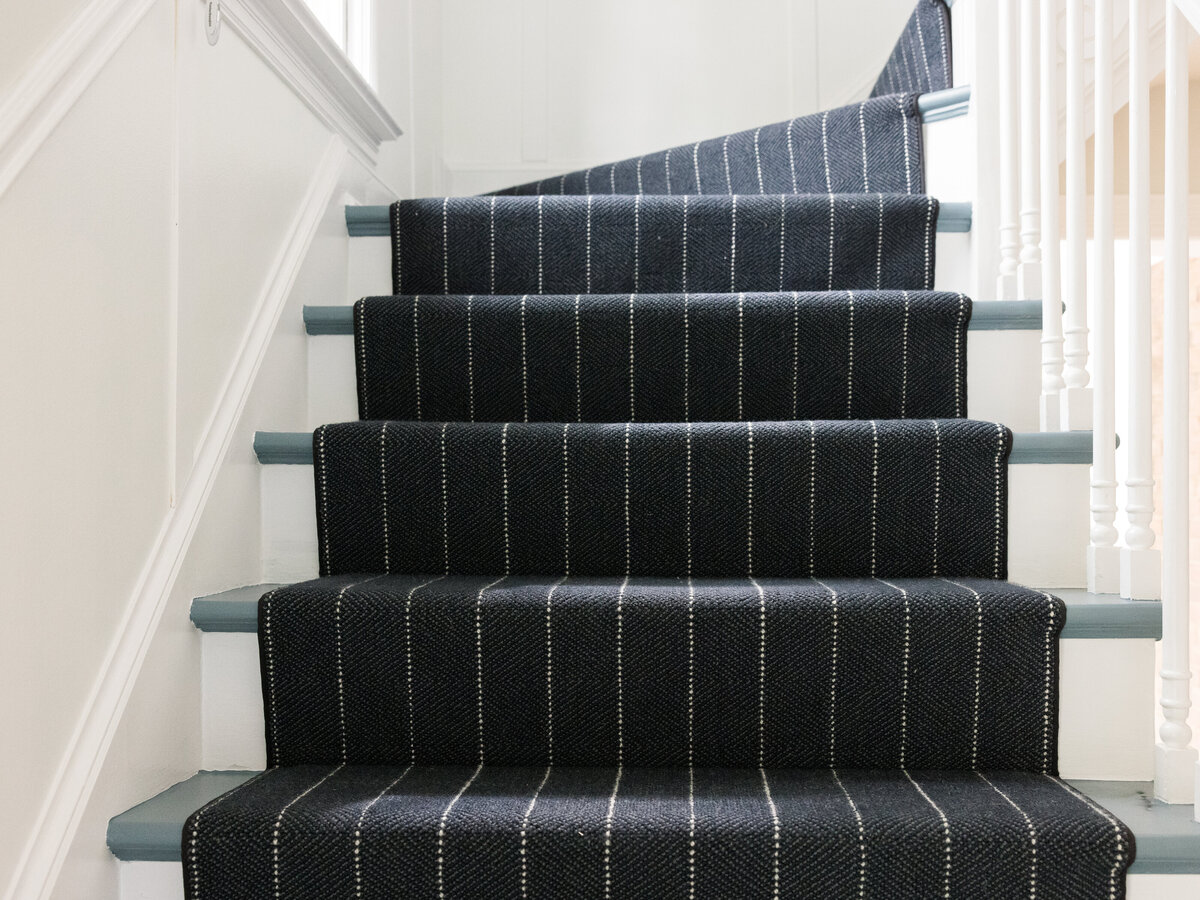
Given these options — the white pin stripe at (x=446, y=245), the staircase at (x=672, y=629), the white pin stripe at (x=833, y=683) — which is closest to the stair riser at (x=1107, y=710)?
the staircase at (x=672, y=629)

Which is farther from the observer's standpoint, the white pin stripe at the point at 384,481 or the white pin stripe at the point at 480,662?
the white pin stripe at the point at 384,481

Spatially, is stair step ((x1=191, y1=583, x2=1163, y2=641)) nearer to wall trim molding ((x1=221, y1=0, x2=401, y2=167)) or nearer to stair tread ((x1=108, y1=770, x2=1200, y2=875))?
stair tread ((x1=108, y1=770, x2=1200, y2=875))

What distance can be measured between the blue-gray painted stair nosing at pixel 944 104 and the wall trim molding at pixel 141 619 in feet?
3.71

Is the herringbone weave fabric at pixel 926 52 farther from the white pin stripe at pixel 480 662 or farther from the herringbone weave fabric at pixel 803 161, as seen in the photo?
the white pin stripe at pixel 480 662

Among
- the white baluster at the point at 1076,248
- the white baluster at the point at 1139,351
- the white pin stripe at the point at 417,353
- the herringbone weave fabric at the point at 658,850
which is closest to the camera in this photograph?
the herringbone weave fabric at the point at 658,850

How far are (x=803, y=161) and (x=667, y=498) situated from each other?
980 mm

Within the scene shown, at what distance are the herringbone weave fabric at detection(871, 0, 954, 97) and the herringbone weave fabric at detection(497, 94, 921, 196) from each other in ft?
0.08

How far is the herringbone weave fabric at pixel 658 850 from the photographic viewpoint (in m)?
0.84

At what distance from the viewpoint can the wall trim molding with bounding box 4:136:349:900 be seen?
78 cm

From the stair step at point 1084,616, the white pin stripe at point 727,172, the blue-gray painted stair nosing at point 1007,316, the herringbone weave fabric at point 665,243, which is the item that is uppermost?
the white pin stripe at point 727,172

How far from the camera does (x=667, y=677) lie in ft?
3.33

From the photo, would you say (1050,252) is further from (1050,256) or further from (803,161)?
(803,161)

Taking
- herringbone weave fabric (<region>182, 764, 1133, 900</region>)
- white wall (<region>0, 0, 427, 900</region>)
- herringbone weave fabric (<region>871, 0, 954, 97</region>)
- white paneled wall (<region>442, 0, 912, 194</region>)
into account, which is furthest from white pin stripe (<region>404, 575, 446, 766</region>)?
white paneled wall (<region>442, 0, 912, 194</region>)

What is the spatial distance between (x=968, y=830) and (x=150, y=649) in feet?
2.67
